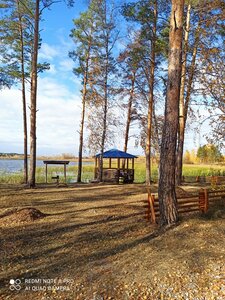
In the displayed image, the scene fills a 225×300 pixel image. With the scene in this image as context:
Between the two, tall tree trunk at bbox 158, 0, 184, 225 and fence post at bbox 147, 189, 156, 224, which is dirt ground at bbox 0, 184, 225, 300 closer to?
fence post at bbox 147, 189, 156, 224

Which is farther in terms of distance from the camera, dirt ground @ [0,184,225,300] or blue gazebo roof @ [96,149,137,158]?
→ blue gazebo roof @ [96,149,137,158]

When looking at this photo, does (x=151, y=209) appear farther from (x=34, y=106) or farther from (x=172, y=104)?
(x=34, y=106)

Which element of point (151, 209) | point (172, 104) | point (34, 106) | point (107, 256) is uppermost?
point (34, 106)

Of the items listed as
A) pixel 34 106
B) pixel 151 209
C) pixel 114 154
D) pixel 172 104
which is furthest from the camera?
pixel 114 154

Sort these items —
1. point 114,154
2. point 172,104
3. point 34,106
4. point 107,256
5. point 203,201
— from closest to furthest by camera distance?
point 107,256 < point 172,104 < point 203,201 < point 34,106 < point 114,154

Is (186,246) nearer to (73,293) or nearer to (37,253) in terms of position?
(73,293)

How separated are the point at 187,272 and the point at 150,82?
46.6 ft

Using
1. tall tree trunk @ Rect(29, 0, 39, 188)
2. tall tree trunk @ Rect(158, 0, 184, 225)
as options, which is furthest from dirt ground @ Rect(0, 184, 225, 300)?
tall tree trunk @ Rect(29, 0, 39, 188)

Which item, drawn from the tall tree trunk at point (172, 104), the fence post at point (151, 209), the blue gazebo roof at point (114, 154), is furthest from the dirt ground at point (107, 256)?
the blue gazebo roof at point (114, 154)

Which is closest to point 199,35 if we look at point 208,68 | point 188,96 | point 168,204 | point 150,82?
point 208,68

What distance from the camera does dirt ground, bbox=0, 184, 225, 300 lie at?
13.7 ft

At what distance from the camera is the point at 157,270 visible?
185 inches

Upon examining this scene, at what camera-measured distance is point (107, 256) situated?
559 centimetres

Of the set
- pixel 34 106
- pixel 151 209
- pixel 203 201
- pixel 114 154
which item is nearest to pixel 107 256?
pixel 151 209
